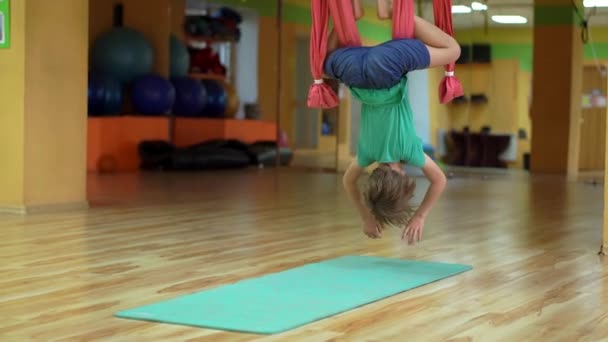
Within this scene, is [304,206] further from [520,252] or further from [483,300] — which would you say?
[483,300]

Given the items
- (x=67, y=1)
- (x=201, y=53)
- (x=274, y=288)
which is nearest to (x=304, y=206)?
(x=67, y=1)

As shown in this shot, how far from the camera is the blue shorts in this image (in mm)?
3730

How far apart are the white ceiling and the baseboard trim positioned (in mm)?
5857

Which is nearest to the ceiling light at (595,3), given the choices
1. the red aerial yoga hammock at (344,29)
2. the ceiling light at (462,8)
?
the ceiling light at (462,8)

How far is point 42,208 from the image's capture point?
263 inches

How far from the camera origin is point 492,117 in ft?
49.5

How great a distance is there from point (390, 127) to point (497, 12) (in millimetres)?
10079

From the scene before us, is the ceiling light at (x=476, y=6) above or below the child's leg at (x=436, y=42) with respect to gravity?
above

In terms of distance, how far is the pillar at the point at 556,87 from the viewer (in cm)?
1327

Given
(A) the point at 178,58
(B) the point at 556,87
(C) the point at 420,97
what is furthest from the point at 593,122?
(A) the point at 178,58

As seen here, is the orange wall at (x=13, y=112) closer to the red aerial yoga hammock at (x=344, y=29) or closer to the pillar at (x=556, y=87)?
the red aerial yoga hammock at (x=344, y=29)

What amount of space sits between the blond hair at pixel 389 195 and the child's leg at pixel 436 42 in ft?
1.63

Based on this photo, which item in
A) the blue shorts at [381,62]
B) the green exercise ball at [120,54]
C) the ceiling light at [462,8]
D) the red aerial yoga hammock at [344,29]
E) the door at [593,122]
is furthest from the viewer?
the door at [593,122]

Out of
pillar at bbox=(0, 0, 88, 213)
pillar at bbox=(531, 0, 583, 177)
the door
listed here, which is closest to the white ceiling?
pillar at bbox=(531, 0, 583, 177)
